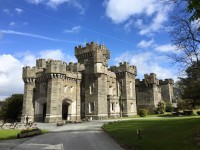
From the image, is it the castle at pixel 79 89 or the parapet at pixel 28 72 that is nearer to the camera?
the castle at pixel 79 89

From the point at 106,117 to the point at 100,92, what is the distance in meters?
5.37

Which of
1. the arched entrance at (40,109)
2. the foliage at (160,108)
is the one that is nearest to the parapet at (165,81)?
the foliage at (160,108)

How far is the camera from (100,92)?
51.5 meters

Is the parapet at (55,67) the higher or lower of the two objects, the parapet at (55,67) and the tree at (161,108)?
the higher

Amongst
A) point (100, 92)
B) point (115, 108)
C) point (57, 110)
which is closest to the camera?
point (57, 110)

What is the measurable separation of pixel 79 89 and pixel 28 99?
11.2 metres

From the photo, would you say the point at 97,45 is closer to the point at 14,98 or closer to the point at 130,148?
the point at 14,98

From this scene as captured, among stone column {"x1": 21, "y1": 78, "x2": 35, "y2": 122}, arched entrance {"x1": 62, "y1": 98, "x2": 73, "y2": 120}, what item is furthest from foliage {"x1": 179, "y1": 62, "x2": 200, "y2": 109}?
stone column {"x1": 21, "y1": 78, "x2": 35, "y2": 122}

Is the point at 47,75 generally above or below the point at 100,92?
above

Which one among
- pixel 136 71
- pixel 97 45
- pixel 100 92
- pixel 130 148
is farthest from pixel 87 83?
pixel 130 148

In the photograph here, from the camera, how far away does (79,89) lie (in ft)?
181

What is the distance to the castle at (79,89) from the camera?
49.2 meters

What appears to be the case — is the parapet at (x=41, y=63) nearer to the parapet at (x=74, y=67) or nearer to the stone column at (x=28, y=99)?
the stone column at (x=28, y=99)

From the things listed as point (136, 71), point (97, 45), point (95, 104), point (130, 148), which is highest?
point (97, 45)
